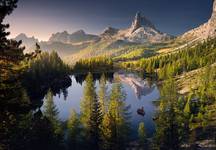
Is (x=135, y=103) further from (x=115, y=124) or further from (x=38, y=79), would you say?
(x=115, y=124)

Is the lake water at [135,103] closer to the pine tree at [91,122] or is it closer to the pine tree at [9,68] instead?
the pine tree at [91,122]

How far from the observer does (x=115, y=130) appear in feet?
208

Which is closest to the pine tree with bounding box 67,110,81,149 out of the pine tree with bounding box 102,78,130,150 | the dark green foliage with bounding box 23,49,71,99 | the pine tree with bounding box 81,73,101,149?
the pine tree with bounding box 81,73,101,149

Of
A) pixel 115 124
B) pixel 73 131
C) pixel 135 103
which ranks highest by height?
pixel 115 124

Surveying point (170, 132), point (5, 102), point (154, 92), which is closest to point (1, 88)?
point (5, 102)

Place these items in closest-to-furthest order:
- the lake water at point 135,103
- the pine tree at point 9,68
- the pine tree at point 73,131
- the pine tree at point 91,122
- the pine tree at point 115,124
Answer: the pine tree at point 9,68 < the pine tree at point 115,124 < the pine tree at point 73,131 < the pine tree at point 91,122 < the lake water at point 135,103

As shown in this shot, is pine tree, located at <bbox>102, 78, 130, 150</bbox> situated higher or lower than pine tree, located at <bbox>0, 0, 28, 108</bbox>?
lower

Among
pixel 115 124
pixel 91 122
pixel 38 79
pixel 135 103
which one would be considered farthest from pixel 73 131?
pixel 38 79

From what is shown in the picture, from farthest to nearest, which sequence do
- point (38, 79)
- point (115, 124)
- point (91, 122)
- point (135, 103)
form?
point (38, 79)
point (135, 103)
point (91, 122)
point (115, 124)

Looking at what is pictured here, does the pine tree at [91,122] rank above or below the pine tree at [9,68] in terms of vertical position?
below

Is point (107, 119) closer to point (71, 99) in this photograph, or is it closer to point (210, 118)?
point (210, 118)

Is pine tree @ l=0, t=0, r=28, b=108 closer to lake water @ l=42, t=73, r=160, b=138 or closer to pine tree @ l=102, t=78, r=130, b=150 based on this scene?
pine tree @ l=102, t=78, r=130, b=150

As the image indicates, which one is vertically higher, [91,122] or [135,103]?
[91,122]

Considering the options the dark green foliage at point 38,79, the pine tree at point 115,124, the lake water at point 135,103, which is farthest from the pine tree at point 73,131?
the dark green foliage at point 38,79
